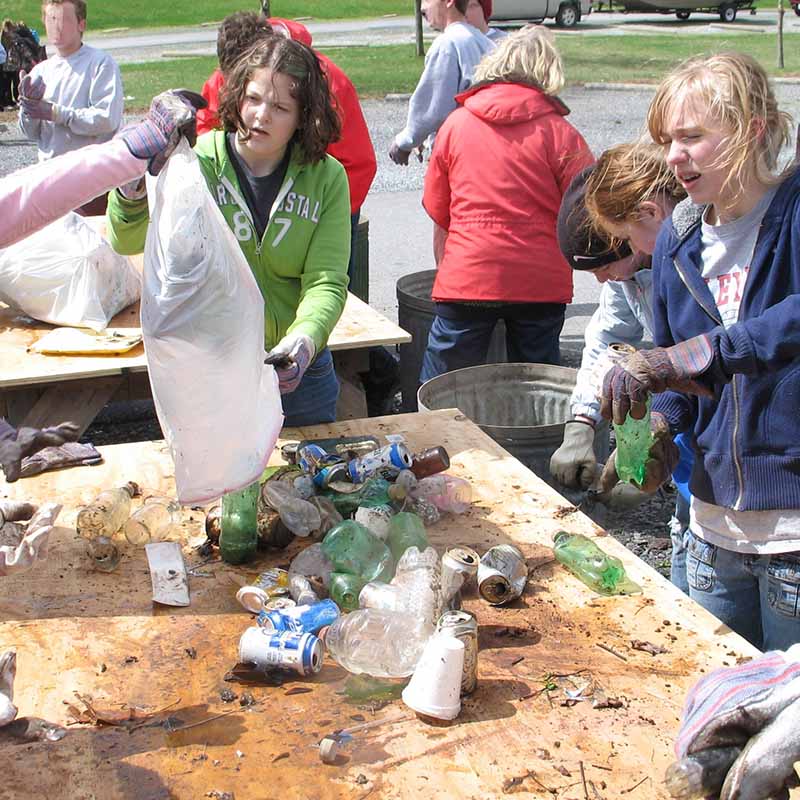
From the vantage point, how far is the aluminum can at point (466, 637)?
6.38 ft

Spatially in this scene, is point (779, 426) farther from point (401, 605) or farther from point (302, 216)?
point (302, 216)

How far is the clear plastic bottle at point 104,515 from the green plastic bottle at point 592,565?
1.05 metres

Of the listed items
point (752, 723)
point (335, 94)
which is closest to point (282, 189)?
point (335, 94)

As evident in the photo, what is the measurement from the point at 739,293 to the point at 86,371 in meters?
2.42

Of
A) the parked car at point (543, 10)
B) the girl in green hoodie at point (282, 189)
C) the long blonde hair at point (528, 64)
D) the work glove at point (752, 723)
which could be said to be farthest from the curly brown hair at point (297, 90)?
the parked car at point (543, 10)

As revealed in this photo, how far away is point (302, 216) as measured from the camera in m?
3.05

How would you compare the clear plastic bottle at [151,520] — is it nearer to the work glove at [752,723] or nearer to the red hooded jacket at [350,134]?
the work glove at [752,723]

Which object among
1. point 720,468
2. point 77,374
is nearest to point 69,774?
point 720,468

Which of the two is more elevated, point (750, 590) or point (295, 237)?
point (295, 237)

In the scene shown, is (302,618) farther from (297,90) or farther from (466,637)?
(297,90)

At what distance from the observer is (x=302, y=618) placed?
6.98ft

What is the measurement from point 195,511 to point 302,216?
2.91ft

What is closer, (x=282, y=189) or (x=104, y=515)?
(x=104, y=515)

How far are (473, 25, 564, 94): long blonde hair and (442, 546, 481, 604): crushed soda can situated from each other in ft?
7.75
